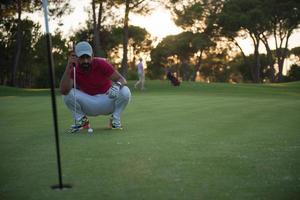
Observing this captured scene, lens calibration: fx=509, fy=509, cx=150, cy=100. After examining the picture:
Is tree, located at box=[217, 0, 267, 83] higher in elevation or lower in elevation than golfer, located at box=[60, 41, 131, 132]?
higher

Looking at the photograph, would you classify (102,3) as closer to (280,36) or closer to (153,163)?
(280,36)

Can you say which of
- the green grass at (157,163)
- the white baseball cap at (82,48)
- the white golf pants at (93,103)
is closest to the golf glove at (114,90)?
the white golf pants at (93,103)

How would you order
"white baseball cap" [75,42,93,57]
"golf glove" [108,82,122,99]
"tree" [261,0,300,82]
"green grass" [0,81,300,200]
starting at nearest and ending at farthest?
"green grass" [0,81,300,200] < "white baseball cap" [75,42,93,57] < "golf glove" [108,82,122,99] < "tree" [261,0,300,82]

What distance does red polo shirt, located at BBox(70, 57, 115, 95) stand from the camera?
10.1 meters

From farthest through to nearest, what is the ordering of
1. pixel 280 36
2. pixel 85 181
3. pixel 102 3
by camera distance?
1. pixel 280 36
2. pixel 102 3
3. pixel 85 181

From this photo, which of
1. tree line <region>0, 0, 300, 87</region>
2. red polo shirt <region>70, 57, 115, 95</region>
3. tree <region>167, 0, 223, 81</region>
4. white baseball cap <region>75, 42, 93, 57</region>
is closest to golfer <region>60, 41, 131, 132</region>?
red polo shirt <region>70, 57, 115, 95</region>

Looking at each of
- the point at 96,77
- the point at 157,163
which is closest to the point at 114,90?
the point at 96,77

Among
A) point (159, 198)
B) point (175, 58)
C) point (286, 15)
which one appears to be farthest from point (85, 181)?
point (175, 58)

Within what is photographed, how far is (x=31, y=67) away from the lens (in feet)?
270

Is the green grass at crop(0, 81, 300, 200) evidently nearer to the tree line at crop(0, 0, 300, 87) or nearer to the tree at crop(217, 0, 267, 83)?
the tree line at crop(0, 0, 300, 87)

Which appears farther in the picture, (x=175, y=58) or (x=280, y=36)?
(x=175, y=58)

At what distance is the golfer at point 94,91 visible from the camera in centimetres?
997

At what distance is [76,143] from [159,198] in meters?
3.86

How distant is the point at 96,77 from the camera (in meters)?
10.2
